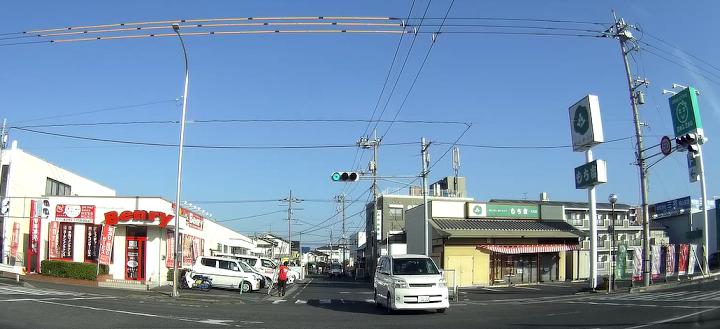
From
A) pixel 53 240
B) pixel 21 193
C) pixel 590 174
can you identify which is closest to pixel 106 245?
pixel 53 240

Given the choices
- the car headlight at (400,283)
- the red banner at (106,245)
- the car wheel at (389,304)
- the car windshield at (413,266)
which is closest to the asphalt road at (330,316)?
the car wheel at (389,304)

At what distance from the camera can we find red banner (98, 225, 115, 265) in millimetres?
31837

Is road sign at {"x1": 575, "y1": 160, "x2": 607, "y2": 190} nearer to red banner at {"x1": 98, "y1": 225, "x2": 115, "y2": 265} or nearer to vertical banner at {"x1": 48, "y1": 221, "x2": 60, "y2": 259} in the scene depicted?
red banner at {"x1": 98, "y1": 225, "x2": 115, "y2": 265}

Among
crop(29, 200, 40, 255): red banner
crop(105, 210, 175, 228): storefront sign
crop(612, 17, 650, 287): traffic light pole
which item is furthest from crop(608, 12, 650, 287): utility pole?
crop(29, 200, 40, 255): red banner

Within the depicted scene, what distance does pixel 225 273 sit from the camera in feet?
101

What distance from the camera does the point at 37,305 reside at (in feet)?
56.8

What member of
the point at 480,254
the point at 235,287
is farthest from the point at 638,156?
the point at 235,287

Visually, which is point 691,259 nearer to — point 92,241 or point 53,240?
point 92,241

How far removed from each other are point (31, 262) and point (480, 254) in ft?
96.3

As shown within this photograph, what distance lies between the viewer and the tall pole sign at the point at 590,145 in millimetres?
30828

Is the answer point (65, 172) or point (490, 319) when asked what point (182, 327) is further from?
point (65, 172)

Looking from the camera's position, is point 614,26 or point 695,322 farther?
point 614,26

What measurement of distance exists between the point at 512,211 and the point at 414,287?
30223mm

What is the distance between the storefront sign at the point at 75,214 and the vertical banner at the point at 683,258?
34649mm
